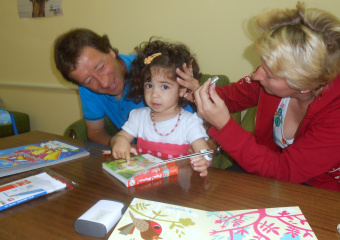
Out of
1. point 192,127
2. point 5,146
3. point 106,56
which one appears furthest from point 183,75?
point 5,146

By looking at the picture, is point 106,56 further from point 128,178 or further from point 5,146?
point 128,178

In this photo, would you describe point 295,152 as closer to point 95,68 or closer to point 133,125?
point 133,125

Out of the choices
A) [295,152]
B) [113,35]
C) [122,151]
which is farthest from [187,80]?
[113,35]

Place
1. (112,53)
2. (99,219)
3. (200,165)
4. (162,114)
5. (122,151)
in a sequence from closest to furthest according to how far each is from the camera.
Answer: (99,219), (200,165), (122,151), (162,114), (112,53)

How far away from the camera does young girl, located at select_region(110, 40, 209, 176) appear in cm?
121

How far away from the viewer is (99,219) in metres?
0.62

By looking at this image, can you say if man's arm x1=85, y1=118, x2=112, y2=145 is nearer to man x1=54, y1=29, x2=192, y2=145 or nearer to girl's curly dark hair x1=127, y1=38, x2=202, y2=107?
man x1=54, y1=29, x2=192, y2=145

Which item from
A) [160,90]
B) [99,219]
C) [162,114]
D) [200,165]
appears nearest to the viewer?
[99,219]

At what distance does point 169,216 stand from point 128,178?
0.71 ft

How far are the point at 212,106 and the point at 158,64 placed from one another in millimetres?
389

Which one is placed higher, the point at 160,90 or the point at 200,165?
the point at 160,90

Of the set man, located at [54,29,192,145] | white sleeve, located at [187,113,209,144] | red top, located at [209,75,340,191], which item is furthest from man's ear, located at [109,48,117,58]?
red top, located at [209,75,340,191]

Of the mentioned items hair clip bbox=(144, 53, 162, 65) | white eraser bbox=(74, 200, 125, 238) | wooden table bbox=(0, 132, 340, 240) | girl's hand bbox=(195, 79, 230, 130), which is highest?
hair clip bbox=(144, 53, 162, 65)

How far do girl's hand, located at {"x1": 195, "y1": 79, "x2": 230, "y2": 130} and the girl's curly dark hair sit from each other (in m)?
0.26
